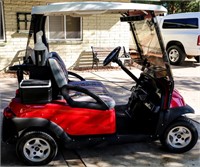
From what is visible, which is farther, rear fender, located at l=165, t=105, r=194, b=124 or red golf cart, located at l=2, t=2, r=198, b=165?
rear fender, located at l=165, t=105, r=194, b=124

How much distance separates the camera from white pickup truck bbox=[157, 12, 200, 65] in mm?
10180

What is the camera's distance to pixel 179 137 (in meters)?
3.61

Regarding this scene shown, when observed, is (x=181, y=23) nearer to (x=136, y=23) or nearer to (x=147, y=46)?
(x=136, y=23)

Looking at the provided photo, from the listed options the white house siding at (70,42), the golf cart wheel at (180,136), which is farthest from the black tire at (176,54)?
the golf cart wheel at (180,136)

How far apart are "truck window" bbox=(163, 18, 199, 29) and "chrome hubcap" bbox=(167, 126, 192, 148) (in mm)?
7483

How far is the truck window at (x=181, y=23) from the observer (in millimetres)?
10234

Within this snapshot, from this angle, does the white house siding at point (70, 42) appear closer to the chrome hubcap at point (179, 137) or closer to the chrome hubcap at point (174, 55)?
the chrome hubcap at point (174, 55)

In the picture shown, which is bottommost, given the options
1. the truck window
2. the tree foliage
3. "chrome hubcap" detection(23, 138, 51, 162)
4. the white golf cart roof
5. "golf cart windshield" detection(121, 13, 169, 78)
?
"chrome hubcap" detection(23, 138, 51, 162)

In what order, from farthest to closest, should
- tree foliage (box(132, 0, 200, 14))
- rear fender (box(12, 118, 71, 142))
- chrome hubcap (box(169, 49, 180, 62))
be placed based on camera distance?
1. tree foliage (box(132, 0, 200, 14))
2. chrome hubcap (box(169, 49, 180, 62))
3. rear fender (box(12, 118, 71, 142))

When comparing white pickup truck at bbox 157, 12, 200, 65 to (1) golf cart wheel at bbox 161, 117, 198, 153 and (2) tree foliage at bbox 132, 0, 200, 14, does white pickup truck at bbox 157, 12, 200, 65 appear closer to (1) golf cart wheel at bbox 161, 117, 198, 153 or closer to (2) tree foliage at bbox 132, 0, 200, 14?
(1) golf cart wheel at bbox 161, 117, 198, 153

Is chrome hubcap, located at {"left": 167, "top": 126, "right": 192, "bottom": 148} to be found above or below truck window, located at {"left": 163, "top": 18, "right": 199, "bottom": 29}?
below

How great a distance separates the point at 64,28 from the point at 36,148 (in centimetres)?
661

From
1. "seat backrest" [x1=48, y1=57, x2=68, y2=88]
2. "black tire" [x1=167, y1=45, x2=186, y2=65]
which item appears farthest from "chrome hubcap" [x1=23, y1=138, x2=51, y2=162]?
"black tire" [x1=167, y1=45, x2=186, y2=65]

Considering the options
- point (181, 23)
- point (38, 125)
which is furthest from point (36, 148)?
point (181, 23)
